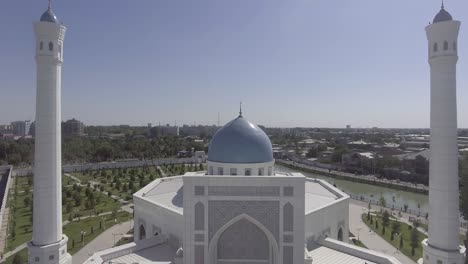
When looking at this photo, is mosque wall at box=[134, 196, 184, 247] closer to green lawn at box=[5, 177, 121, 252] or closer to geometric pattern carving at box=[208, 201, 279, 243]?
geometric pattern carving at box=[208, 201, 279, 243]

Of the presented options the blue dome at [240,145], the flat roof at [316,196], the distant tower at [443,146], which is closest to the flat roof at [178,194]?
the flat roof at [316,196]

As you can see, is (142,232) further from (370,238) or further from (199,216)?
(370,238)

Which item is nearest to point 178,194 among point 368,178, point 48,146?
point 48,146

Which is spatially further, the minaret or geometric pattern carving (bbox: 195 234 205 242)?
the minaret

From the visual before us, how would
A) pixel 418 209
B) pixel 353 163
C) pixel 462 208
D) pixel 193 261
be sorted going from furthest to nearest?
1. pixel 353 163
2. pixel 418 209
3. pixel 462 208
4. pixel 193 261

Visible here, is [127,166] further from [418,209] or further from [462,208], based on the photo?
[462,208]

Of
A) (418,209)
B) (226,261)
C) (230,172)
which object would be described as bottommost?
(418,209)

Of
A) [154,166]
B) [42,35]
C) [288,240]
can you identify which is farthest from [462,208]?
[154,166]

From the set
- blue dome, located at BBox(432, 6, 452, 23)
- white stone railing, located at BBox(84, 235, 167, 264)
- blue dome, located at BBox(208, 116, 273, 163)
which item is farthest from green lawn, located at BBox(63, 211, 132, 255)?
blue dome, located at BBox(432, 6, 452, 23)
